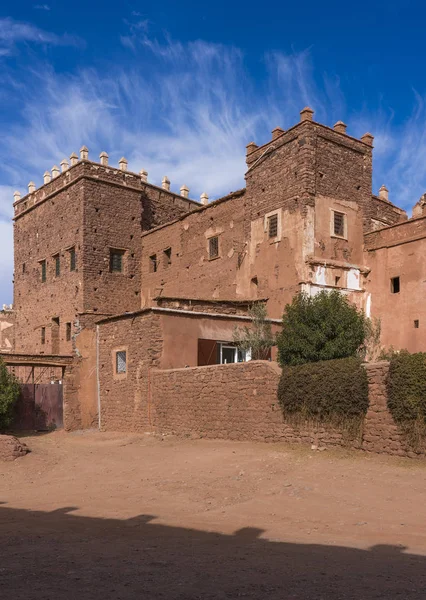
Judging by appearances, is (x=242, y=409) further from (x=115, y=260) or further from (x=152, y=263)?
(x=115, y=260)

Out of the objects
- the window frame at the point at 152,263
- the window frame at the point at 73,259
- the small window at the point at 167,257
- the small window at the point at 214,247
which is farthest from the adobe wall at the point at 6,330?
the small window at the point at 214,247

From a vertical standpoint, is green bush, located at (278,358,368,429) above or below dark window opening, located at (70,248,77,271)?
below

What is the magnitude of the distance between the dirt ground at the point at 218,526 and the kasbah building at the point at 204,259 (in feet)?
24.1

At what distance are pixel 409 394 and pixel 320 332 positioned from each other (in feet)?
23.5

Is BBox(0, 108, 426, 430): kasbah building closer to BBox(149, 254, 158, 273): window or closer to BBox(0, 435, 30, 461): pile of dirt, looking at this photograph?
BBox(149, 254, 158, 273): window

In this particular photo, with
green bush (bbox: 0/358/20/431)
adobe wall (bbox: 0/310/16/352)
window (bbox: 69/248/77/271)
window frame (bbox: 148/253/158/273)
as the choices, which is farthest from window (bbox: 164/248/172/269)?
adobe wall (bbox: 0/310/16/352)

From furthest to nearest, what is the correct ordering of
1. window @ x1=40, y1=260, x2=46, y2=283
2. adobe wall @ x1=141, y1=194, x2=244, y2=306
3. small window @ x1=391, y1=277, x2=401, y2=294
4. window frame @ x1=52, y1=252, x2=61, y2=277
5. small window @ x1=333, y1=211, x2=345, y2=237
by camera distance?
window @ x1=40, y1=260, x2=46, y2=283, window frame @ x1=52, y1=252, x2=61, y2=277, adobe wall @ x1=141, y1=194, x2=244, y2=306, small window @ x1=333, y1=211, x2=345, y2=237, small window @ x1=391, y1=277, x2=401, y2=294

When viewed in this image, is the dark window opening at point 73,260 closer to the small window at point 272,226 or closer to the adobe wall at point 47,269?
the adobe wall at point 47,269

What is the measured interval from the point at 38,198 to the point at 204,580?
35.0 meters

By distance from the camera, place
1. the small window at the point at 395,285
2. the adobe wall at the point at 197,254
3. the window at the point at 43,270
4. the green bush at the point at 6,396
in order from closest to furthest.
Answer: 1. the green bush at the point at 6,396
2. the small window at the point at 395,285
3. the adobe wall at the point at 197,254
4. the window at the point at 43,270

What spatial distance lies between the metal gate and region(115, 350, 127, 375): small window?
4781mm

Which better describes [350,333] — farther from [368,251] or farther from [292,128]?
[292,128]

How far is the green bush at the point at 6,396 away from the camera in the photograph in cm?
2238

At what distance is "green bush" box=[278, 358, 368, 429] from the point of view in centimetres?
1277
